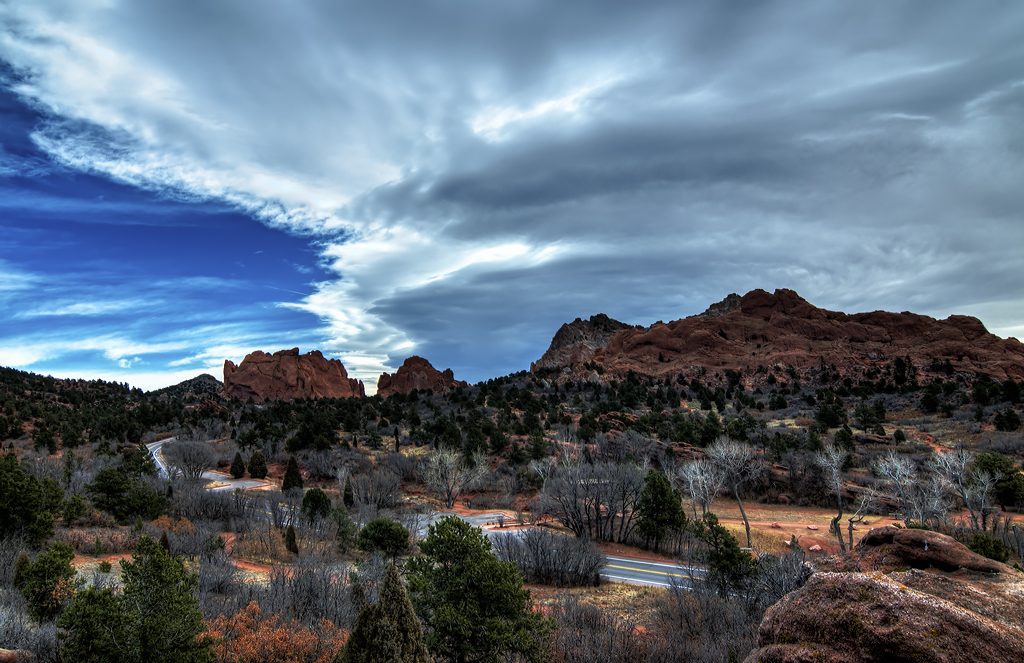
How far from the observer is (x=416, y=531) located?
Result: 2878cm

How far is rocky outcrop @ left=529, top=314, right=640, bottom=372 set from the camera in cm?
16288

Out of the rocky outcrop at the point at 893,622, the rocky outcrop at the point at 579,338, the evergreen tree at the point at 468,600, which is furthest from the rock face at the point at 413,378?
the rocky outcrop at the point at 893,622

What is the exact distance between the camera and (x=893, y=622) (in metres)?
A: 4.32

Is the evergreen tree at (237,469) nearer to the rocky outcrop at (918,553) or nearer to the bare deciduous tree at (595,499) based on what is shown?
the bare deciduous tree at (595,499)

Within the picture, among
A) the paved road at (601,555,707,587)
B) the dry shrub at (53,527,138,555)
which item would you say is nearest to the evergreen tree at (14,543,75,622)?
the dry shrub at (53,527,138,555)

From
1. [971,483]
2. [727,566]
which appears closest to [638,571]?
[727,566]

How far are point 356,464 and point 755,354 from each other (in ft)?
329

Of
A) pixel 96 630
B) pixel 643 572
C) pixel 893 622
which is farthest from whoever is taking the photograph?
pixel 643 572

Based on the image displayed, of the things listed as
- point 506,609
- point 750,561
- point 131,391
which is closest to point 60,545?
point 506,609

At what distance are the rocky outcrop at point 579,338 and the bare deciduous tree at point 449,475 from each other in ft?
359

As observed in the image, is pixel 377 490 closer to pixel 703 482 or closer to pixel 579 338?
pixel 703 482

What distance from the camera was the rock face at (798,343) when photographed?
10931 centimetres

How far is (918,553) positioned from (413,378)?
15602 centimetres

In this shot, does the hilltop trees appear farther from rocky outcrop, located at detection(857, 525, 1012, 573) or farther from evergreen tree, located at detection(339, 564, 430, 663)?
rocky outcrop, located at detection(857, 525, 1012, 573)
